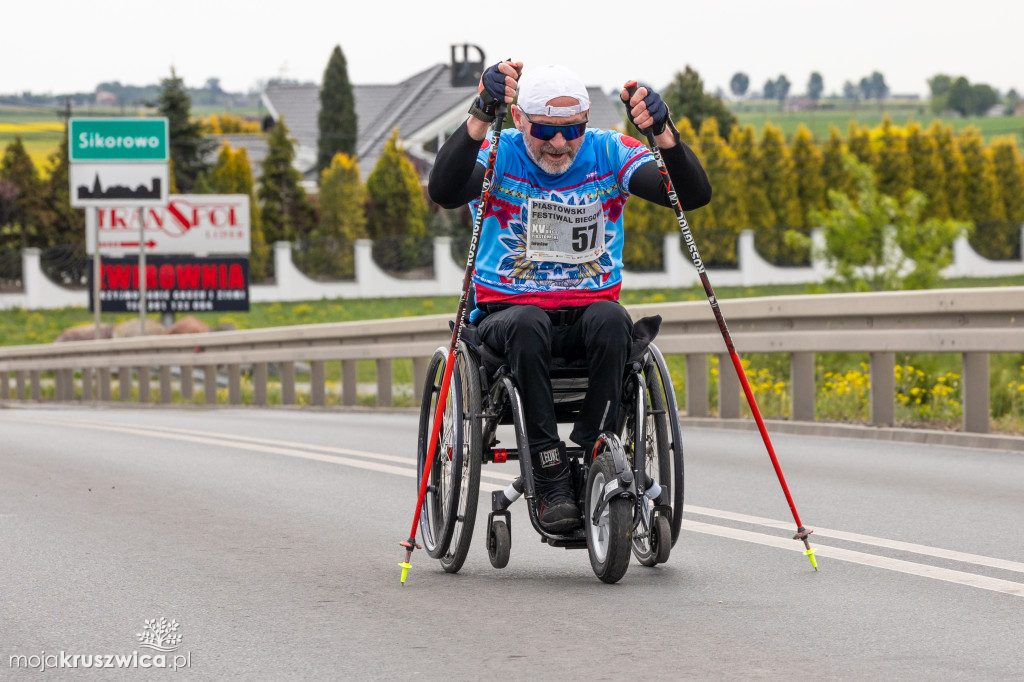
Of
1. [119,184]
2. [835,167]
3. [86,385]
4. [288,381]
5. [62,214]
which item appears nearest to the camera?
[288,381]

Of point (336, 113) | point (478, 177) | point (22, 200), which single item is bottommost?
point (478, 177)

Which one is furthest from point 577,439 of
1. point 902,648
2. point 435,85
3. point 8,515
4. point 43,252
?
point 435,85

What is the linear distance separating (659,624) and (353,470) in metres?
5.05

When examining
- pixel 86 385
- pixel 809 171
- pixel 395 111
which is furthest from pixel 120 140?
pixel 395 111

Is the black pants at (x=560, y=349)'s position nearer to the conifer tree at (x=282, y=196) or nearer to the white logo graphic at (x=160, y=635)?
the white logo graphic at (x=160, y=635)

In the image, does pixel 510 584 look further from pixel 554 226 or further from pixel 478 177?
pixel 478 177

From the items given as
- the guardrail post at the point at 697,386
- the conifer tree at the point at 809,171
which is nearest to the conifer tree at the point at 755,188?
the conifer tree at the point at 809,171

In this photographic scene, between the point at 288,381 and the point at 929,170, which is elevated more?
the point at 929,170

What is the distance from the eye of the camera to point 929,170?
2408 inches

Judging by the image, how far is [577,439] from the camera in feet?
19.8

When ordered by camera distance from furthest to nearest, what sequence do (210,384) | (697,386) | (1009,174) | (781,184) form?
(1009,174), (781,184), (210,384), (697,386)

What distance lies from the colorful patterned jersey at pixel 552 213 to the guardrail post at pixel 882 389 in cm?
573

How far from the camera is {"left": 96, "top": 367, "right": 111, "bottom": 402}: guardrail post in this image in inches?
1099

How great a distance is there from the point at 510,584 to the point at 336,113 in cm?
7609
